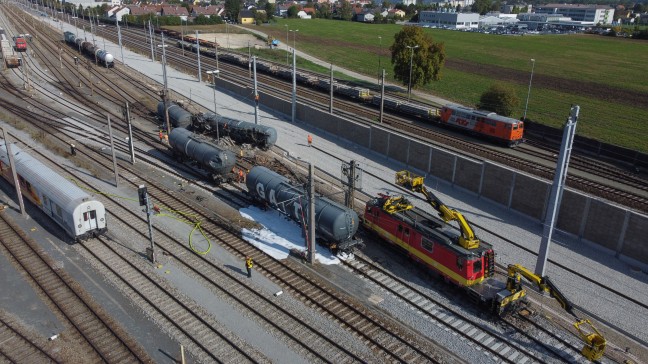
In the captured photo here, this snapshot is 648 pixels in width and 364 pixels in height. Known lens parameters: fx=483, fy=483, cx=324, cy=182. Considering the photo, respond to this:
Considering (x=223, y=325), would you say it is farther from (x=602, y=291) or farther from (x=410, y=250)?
(x=602, y=291)

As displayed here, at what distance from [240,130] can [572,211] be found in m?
28.4

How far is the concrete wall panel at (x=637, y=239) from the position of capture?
87.0 ft

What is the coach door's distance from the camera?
2795 centimetres

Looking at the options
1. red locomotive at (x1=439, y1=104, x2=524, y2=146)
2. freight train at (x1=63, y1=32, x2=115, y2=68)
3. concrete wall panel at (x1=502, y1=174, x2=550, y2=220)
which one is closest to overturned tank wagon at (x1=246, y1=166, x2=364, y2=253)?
concrete wall panel at (x1=502, y1=174, x2=550, y2=220)

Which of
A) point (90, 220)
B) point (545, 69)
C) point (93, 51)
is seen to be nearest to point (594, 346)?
point (90, 220)

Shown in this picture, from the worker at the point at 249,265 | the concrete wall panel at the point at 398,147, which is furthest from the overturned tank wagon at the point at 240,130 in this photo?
the worker at the point at 249,265

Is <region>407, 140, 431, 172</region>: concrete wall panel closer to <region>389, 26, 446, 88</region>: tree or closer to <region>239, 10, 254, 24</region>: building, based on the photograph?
<region>389, 26, 446, 88</region>: tree

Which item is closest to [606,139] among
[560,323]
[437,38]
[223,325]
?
[560,323]

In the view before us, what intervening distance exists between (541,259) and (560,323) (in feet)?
10.5

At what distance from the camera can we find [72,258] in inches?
1066

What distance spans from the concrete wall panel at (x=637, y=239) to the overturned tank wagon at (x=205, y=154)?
26062mm

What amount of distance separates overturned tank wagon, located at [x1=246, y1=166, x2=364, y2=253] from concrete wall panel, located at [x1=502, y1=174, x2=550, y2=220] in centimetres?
1213

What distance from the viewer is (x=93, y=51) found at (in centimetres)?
8662

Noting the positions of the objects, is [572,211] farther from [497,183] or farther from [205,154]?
[205,154]
